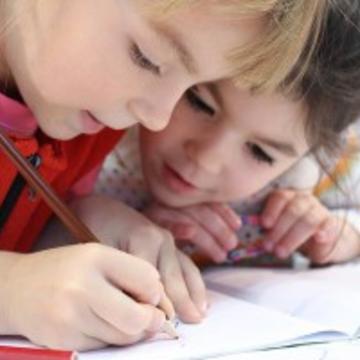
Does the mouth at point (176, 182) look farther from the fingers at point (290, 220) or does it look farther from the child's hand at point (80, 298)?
the child's hand at point (80, 298)

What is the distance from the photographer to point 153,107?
1.71 feet

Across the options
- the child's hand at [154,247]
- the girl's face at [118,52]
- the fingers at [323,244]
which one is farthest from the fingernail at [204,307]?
the fingers at [323,244]

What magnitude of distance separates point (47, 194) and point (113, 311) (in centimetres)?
10

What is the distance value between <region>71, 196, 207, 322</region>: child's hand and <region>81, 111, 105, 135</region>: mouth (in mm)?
75

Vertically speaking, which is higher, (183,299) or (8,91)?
(8,91)

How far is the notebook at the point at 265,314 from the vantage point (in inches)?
18.4

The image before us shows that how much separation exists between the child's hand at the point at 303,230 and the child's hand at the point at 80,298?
11.9 inches

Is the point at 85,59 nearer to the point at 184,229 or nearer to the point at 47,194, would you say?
the point at 47,194

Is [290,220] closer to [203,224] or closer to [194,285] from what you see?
[203,224]

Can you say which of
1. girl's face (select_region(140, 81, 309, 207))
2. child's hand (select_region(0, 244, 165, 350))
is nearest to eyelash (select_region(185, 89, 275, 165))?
girl's face (select_region(140, 81, 309, 207))

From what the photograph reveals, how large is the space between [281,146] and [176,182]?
0.33ft

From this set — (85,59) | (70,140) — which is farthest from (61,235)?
(85,59)

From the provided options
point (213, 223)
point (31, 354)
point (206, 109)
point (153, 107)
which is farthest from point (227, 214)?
point (31, 354)

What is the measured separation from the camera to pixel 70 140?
2.13ft
